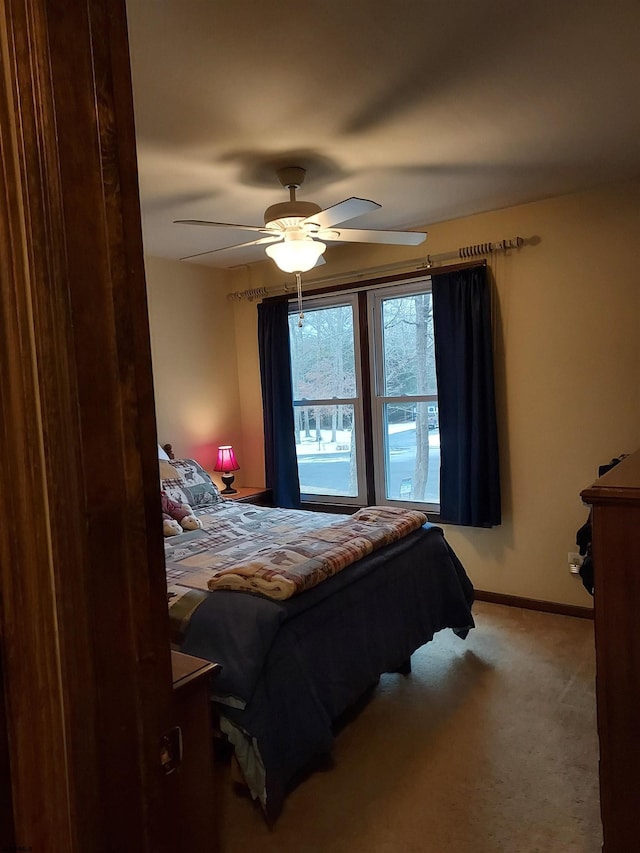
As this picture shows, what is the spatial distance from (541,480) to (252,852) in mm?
2534

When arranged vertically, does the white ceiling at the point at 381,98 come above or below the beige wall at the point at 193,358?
above

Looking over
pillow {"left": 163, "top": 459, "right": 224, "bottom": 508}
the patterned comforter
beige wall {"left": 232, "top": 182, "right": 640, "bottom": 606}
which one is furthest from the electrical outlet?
pillow {"left": 163, "top": 459, "right": 224, "bottom": 508}

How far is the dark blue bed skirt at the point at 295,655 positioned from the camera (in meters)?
1.87

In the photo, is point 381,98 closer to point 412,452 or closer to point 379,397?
point 379,397

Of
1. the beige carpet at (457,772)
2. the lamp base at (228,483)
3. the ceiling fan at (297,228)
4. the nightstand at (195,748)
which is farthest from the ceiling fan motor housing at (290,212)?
the lamp base at (228,483)

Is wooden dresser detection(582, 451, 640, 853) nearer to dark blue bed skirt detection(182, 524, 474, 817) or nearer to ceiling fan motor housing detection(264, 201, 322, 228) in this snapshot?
dark blue bed skirt detection(182, 524, 474, 817)

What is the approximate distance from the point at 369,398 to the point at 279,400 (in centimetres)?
73

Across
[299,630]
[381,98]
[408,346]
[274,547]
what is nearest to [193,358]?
[408,346]

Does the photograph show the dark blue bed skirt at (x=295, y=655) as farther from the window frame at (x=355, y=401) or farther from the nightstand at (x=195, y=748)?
the window frame at (x=355, y=401)

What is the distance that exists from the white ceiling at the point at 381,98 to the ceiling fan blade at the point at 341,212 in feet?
1.01

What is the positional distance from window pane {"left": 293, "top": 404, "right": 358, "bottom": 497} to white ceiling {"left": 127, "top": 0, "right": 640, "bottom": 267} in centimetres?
173

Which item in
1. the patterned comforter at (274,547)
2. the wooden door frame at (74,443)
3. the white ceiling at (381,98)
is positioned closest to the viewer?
the wooden door frame at (74,443)

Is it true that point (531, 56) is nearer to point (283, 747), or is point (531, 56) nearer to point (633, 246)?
point (633, 246)

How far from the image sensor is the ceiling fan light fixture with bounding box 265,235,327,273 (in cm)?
257
